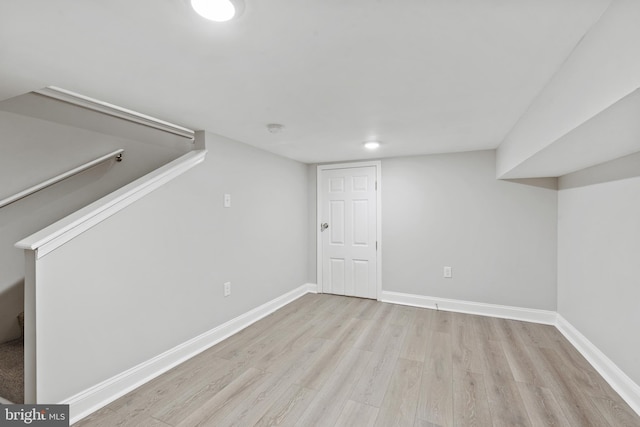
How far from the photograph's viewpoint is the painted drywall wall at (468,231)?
3.18 meters

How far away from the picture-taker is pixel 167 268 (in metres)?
2.29

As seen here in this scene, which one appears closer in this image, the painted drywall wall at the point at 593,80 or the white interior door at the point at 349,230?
the painted drywall wall at the point at 593,80

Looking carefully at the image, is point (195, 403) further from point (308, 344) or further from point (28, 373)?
point (308, 344)

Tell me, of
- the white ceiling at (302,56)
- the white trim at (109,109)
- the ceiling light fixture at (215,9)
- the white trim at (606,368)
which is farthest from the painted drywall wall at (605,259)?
the white trim at (109,109)

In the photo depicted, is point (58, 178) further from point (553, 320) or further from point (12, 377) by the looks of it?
point (553, 320)

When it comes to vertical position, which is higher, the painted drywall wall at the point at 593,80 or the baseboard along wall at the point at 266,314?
the painted drywall wall at the point at 593,80

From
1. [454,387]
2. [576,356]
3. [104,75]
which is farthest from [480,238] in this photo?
[104,75]

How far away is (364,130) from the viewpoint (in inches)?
103

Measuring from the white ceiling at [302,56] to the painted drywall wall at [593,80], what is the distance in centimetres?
6

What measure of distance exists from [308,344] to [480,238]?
94.2 inches

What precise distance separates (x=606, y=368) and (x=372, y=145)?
266cm

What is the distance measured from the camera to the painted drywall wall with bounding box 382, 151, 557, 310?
318 cm

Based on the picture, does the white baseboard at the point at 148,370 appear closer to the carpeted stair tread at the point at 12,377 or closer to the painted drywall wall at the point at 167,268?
the painted drywall wall at the point at 167,268

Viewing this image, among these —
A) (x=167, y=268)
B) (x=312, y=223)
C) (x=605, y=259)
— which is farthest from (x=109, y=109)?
(x=605, y=259)
